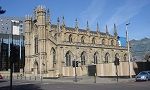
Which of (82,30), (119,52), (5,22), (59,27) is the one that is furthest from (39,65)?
(5,22)

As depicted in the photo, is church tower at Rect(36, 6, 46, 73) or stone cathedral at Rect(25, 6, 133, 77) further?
church tower at Rect(36, 6, 46, 73)

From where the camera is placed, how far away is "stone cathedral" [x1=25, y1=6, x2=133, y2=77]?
210ft

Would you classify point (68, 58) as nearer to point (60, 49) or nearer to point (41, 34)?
point (60, 49)

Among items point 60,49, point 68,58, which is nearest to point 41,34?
point 60,49

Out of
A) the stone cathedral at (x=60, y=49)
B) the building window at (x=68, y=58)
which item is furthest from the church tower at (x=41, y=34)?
the building window at (x=68, y=58)

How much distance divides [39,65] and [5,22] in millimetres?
Result: 47060

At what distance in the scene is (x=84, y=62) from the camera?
231 feet

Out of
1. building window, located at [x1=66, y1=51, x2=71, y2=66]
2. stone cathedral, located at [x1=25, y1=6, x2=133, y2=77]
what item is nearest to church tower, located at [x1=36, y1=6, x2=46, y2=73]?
stone cathedral, located at [x1=25, y1=6, x2=133, y2=77]

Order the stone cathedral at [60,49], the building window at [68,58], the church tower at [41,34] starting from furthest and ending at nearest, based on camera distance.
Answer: the church tower at [41,34] < the building window at [68,58] < the stone cathedral at [60,49]

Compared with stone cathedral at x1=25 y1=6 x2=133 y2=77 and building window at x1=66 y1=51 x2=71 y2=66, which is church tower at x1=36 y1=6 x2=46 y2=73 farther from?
building window at x1=66 y1=51 x2=71 y2=66

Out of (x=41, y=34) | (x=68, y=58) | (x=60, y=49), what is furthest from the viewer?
(x=41, y=34)

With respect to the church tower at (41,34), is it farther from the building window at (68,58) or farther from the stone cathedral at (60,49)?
the building window at (68,58)

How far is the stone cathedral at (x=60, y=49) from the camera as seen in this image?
64113 millimetres

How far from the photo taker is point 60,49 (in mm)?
65188
